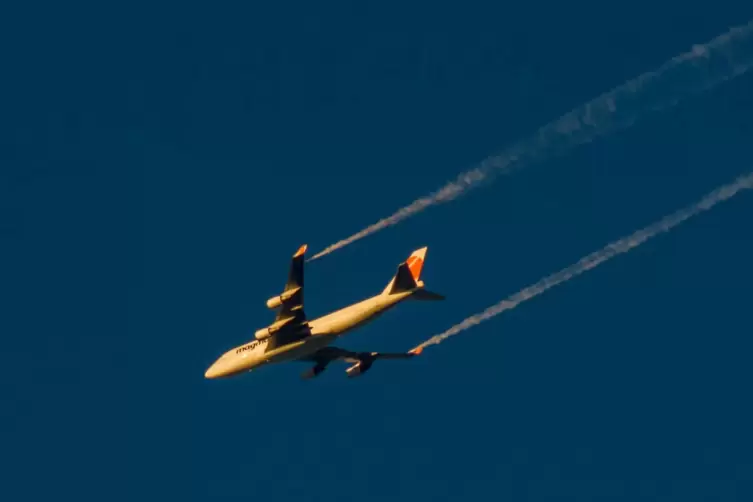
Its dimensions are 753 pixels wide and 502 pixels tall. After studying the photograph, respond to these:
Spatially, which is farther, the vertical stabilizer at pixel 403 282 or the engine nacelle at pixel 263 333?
the engine nacelle at pixel 263 333

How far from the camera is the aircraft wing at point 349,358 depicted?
5934 cm

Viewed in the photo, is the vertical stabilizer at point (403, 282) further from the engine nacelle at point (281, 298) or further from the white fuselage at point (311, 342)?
the engine nacelle at point (281, 298)

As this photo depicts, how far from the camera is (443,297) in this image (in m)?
54.3

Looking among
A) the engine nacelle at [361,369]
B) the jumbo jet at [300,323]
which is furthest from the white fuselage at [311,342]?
the engine nacelle at [361,369]

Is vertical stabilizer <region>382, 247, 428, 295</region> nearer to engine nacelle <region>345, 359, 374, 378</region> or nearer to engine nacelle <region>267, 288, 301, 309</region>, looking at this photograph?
engine nacelle <region>267, 288, 301, 309</region>

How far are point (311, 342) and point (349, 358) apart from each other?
201 inches

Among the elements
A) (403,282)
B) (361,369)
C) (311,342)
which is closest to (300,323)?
(311,342)

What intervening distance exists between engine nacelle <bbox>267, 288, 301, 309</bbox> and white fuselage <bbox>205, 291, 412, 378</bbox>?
1.30 m

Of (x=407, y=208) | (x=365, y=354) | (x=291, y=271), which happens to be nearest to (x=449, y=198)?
(x=407, y=208)

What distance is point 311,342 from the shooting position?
55.4 m

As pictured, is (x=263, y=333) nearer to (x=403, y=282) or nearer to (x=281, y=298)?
(x=281, y=298)

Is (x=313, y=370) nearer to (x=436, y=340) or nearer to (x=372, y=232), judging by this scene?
(x=436, y=340)

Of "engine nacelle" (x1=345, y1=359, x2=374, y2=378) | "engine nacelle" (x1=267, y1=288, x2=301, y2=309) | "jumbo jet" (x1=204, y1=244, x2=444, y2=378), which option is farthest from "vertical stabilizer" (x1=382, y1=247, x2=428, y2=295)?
"engine nacelle" (x1=345, y1=359, x2=374, y2=378)

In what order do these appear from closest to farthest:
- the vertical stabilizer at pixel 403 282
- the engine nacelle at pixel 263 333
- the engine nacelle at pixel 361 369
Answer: the vertical stabilizer at pixel 403 282, the engine nacelle at pixel 263 333, the engine nacelle at pixel 361 369
